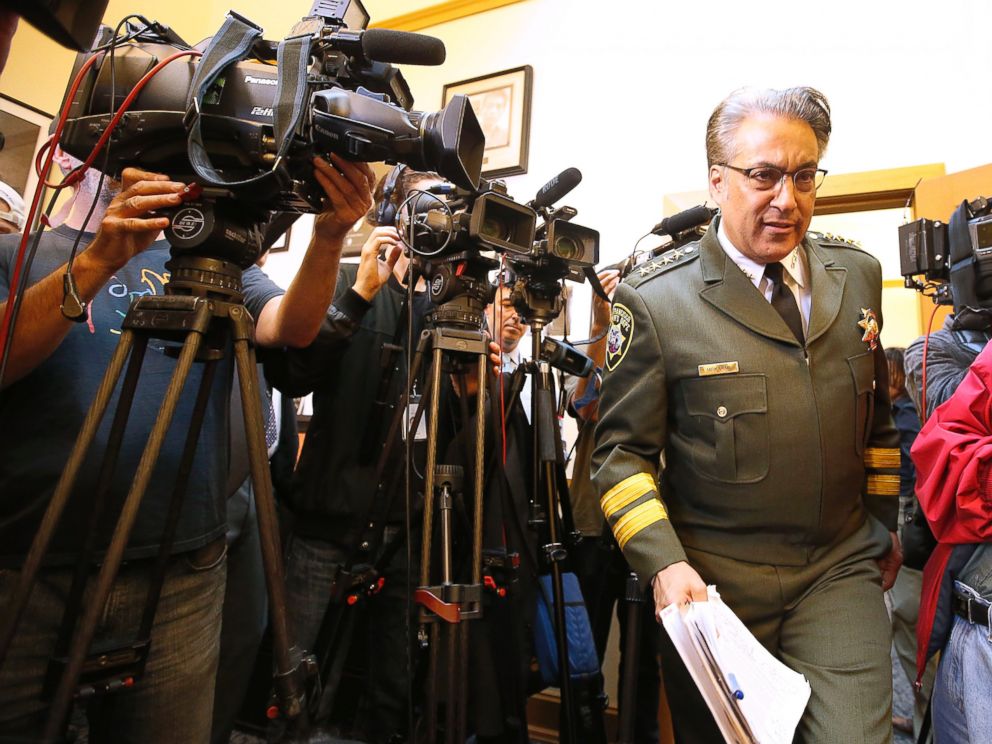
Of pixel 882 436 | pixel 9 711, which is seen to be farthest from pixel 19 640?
pixel 882 436

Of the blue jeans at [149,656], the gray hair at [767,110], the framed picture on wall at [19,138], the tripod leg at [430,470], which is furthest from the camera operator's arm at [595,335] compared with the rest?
the framed picture on wall at [19,138]

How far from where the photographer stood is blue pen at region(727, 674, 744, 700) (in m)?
0.83

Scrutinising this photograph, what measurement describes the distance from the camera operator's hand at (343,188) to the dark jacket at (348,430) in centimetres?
47

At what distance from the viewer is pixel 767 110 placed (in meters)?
1.12

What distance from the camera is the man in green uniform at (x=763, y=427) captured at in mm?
1009

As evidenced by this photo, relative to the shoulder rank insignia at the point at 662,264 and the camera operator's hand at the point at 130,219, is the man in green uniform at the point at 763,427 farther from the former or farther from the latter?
the camera operator's hand at the point at 130,219

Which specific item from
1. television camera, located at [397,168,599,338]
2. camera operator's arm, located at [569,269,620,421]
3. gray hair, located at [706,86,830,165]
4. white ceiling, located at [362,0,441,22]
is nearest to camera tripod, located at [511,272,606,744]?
television camera, located at [397,168,599,338]

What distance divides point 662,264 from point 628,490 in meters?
→ 0.48

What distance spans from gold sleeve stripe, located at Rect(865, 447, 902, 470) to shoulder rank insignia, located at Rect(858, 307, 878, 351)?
20 centimetres

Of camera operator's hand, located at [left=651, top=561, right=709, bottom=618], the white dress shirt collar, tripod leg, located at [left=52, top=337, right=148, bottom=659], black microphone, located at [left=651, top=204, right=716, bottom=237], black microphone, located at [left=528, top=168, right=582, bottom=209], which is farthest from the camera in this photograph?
black microphone, located at [left=651, top=204, right=716, bottom=237]

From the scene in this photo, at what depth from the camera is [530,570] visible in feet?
4.87

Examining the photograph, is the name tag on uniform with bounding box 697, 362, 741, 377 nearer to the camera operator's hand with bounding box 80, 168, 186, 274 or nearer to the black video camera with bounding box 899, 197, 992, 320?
the black video camera with bounding box 899, 197, 992, 320

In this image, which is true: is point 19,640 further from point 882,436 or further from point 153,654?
point 882,436

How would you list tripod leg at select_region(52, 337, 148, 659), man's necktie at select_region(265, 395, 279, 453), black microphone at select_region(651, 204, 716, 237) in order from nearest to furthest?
1. tripod leg at select_region(52, 337, 148, 659)
2. black microphone at select_region(651, 204, 716, 237)
3. man's necktie at select_region(265, 395, 279, 453)
